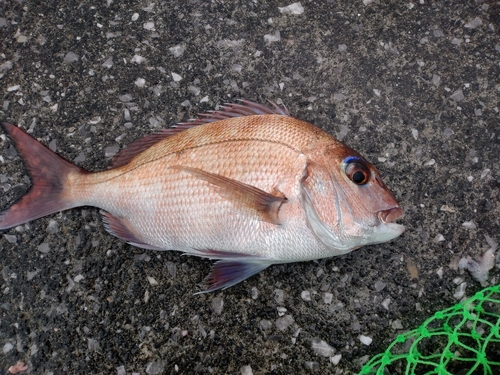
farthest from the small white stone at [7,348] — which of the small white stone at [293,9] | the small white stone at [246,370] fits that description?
the small white stone at [293,9]

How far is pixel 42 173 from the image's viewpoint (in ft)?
6.48

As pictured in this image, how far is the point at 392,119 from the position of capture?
222cm

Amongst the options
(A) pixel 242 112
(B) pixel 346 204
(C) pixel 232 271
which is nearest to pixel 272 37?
(A) pixel 242 112

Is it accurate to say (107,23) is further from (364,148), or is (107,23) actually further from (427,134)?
(427,134)

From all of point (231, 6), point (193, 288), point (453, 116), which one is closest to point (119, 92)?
point (231, 6)

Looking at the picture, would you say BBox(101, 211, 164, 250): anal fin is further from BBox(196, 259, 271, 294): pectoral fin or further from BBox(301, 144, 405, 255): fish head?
BBox(301, 144, 405, 255): fish head

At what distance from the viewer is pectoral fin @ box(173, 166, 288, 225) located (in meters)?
1.63

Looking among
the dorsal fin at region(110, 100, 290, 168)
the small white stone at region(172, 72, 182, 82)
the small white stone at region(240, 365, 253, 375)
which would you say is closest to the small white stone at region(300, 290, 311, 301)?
the small white stone at region(240, 365, 253, 375)

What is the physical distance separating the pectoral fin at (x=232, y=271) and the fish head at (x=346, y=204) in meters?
0.33

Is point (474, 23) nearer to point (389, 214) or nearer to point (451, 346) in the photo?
point (389, 214)

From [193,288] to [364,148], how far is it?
1.04m

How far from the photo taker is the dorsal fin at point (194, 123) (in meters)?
1.92

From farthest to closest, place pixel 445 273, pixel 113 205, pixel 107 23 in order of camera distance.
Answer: pixel 107 23 < pixel 445 273 < pixel 113 205

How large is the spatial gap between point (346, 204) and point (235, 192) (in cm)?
41
